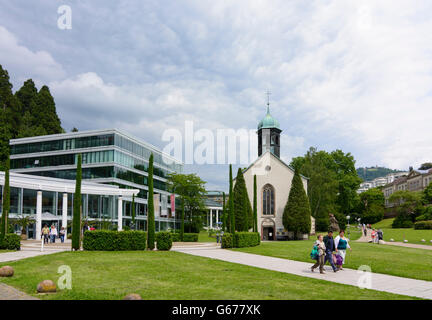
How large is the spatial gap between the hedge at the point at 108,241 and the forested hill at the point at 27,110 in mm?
50617

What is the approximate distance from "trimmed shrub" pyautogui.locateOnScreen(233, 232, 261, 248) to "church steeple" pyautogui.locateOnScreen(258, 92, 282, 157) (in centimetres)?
2703

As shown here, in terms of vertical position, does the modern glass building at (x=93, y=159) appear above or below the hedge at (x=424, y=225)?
above

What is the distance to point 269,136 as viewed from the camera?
190ft

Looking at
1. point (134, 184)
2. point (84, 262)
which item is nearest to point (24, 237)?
point (84, 262)

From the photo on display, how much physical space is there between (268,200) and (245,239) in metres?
20.2

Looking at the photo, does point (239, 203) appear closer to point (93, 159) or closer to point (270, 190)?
point (270, 190)

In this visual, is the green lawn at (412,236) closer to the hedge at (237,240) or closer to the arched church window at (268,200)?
the arched church window at (268,200)

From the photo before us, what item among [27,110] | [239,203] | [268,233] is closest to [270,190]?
[268,233]

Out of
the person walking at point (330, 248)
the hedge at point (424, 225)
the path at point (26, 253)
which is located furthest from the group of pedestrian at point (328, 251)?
the hedge at point (424, 225)

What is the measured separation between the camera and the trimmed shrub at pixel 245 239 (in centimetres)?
2886

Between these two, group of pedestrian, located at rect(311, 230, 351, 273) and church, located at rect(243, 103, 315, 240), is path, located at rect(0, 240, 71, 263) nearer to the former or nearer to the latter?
group of pedestrian, located at rect(311, 230, 351, 273)
